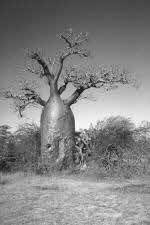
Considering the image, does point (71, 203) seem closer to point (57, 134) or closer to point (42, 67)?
point (57, 134)

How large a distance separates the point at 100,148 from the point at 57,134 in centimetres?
129

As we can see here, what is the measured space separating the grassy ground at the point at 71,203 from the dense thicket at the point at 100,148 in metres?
1.26

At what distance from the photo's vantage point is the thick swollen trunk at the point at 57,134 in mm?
8289

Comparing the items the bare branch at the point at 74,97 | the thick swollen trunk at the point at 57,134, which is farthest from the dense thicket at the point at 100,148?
the bare branch at the point at 74,97

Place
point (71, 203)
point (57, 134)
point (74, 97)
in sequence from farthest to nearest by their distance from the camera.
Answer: point (74, 97) → point (57, 134) → point (71, 203)

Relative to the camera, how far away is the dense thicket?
7832 millimetres

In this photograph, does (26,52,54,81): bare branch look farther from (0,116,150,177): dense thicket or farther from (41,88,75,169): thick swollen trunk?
(0,116,150,177): dense thicket

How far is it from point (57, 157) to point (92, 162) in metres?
0.99

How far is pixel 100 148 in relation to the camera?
8.48 m

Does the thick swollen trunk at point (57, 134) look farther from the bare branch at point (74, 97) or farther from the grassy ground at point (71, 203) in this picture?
the grassy ground at point (71, 203)

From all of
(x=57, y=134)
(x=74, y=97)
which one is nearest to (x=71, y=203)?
(x=57, y=134)

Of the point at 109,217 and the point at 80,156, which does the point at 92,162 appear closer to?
the point at 80,156

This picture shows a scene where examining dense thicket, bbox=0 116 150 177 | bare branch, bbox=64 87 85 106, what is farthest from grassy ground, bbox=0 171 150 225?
bare branch, bbox=64 87 85 106

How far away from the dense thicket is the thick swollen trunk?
0.35 meters
